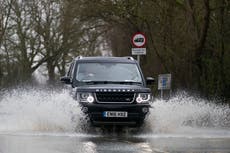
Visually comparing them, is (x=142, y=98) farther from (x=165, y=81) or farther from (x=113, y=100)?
(x=165, y=81)

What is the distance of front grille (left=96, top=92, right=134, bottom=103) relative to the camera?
1695 centimetres

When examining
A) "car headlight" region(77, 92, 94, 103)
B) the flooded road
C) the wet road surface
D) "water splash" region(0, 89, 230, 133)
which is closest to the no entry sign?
the flooded road

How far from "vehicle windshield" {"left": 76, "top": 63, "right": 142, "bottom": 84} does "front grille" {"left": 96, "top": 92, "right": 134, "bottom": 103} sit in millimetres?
1188

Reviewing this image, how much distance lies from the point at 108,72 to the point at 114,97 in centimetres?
171

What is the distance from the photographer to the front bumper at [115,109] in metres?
16.7

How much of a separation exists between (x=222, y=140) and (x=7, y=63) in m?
45.2

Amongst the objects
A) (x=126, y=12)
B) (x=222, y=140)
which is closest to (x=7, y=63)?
(x=126, y=12)

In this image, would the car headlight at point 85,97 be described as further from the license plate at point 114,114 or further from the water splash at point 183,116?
the water splash at point 183,116

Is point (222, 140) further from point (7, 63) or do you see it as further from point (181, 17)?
point (7, 63)

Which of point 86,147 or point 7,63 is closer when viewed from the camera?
point 86,147

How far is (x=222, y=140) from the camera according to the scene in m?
15.9

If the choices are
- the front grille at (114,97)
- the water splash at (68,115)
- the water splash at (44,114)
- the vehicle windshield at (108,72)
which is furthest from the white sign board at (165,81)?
the front grille at (114,97)

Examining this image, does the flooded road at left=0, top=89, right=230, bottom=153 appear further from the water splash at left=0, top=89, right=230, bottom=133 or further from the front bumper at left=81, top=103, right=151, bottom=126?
the front bumper at left=81, top=103, right=151, bottom=126

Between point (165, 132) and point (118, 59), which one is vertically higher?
point (118, 59)
